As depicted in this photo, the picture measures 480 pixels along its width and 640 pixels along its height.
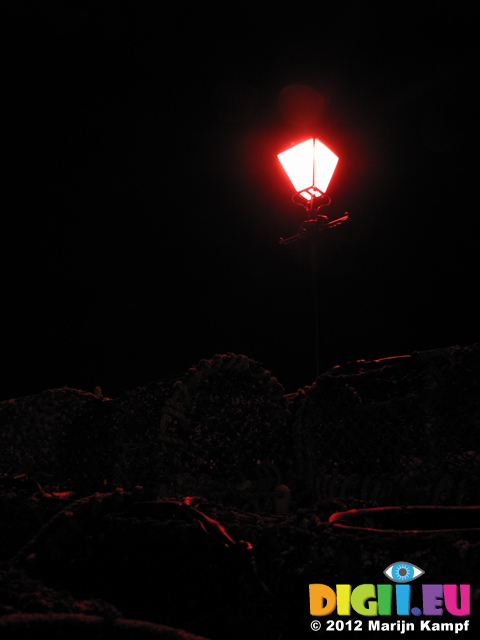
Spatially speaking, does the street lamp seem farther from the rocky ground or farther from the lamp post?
the rocky ground

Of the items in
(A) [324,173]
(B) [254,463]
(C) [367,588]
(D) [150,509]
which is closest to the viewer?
(C) [367,588]

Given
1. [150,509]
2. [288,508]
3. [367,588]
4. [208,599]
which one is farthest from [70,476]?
[367,588]

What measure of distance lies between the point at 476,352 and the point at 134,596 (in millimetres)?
2046

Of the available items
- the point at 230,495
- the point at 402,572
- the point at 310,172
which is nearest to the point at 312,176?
the point at 310,172

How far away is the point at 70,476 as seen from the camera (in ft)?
12.1

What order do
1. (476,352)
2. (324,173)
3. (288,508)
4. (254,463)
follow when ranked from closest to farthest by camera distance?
1. (476,352)
2. (288,508)
3. (254,463)
4. (324,173)

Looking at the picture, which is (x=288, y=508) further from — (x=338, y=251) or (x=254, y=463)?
(x=338, y=251)

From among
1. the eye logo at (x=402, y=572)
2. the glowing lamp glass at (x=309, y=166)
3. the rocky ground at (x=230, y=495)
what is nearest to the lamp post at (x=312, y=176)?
the glowing lamp glass at (x=309, y=166)

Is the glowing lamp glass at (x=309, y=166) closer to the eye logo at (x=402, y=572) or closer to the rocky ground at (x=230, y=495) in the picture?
the rocky ground at (x=230, y=495)

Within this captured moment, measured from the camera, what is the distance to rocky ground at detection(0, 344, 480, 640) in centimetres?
136

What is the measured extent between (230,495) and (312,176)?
4059 mm

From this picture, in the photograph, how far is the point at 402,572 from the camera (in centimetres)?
140

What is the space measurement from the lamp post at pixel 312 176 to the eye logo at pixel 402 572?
429 centimetres

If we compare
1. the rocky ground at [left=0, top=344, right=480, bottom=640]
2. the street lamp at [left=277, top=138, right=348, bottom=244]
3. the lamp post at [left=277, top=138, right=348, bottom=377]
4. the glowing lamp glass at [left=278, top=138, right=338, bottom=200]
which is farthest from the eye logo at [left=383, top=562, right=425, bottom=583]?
the glowing lamp glass at [left=278, top=138, right=338, bottom=200]
